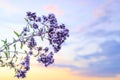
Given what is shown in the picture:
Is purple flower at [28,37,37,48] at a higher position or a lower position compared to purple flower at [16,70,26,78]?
higher

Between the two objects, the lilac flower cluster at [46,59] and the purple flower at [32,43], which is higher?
the purple flower at [32,43]

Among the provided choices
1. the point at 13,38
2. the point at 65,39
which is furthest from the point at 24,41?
the point at 65,39

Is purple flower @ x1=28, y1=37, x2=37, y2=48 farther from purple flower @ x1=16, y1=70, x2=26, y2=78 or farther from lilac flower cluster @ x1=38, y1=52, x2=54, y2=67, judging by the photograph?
purple flower @ x1=16, y1=70, x2=26, y2=78

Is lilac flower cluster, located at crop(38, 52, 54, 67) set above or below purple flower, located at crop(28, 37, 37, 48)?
below

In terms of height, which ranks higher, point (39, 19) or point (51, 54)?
point (39, 19)

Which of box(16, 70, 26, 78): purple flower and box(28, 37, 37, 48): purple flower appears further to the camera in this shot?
box(16, 70, 26, 78): purple flower

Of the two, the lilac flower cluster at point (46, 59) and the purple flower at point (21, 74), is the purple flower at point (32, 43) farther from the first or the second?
the purple flower at point (21, 74)

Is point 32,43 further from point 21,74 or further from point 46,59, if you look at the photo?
point 21,74

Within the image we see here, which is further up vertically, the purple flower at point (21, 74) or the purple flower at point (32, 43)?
the purple flower at point (32, 43)

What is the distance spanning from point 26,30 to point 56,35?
1741 millimetres

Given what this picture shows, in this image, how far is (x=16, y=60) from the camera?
75.0 ft

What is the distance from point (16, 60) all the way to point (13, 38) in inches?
48.8

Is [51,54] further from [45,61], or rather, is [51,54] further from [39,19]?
[39,19]

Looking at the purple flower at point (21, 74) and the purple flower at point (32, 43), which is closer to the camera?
the purple flower at point (32, 43)
